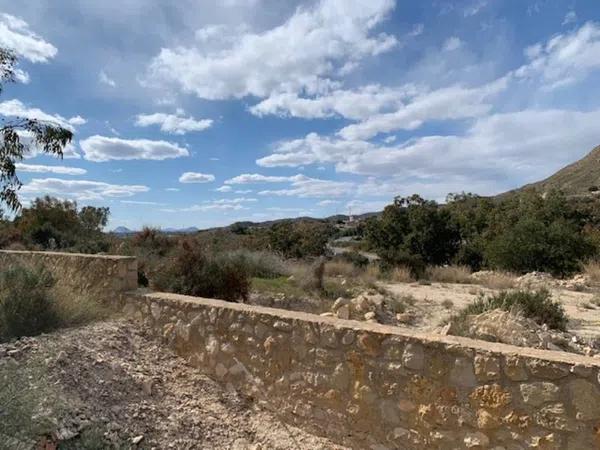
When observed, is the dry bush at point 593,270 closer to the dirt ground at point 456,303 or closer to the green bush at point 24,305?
the dirt ground at point 456,303

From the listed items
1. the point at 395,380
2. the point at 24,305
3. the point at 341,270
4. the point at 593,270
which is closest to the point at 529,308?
the point at 395,380

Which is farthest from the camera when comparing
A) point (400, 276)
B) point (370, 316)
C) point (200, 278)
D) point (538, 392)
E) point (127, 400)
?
point (400, 276)

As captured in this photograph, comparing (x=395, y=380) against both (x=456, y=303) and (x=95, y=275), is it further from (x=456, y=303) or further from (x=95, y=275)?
(x=456, y=303)

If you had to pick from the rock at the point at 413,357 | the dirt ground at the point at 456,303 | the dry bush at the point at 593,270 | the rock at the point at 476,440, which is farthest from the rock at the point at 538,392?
the dry bush at the point at 593,270

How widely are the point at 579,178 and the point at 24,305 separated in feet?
185

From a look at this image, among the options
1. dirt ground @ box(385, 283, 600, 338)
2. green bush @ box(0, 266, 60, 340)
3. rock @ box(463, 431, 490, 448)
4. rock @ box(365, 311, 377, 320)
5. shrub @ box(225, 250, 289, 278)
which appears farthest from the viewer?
shrub @ box(225, 250, 289, 278)

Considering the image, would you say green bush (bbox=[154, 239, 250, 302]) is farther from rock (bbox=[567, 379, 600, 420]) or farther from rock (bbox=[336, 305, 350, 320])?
rock (bbox=[567, 379, 600, 420])

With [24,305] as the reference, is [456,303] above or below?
below

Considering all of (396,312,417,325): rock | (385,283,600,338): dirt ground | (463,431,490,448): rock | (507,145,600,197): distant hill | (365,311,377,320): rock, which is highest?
(507,145,600,197): distant hill

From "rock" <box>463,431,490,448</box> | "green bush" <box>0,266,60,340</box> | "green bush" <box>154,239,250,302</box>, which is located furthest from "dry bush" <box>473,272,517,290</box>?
"green bush" <box>0,266,60,340</box>

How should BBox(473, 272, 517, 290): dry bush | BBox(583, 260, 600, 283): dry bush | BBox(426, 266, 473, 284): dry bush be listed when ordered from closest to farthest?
1. BBox(473, 272, 517, 290): dry bush
2. BBox(583, 260, 600, 283): dry bush
3. BBox(426, 266, 473, 284): dry bush

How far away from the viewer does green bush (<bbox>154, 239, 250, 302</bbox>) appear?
304 inches

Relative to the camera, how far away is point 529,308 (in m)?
8.43

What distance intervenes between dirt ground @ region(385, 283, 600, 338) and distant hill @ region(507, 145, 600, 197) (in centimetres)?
3288
